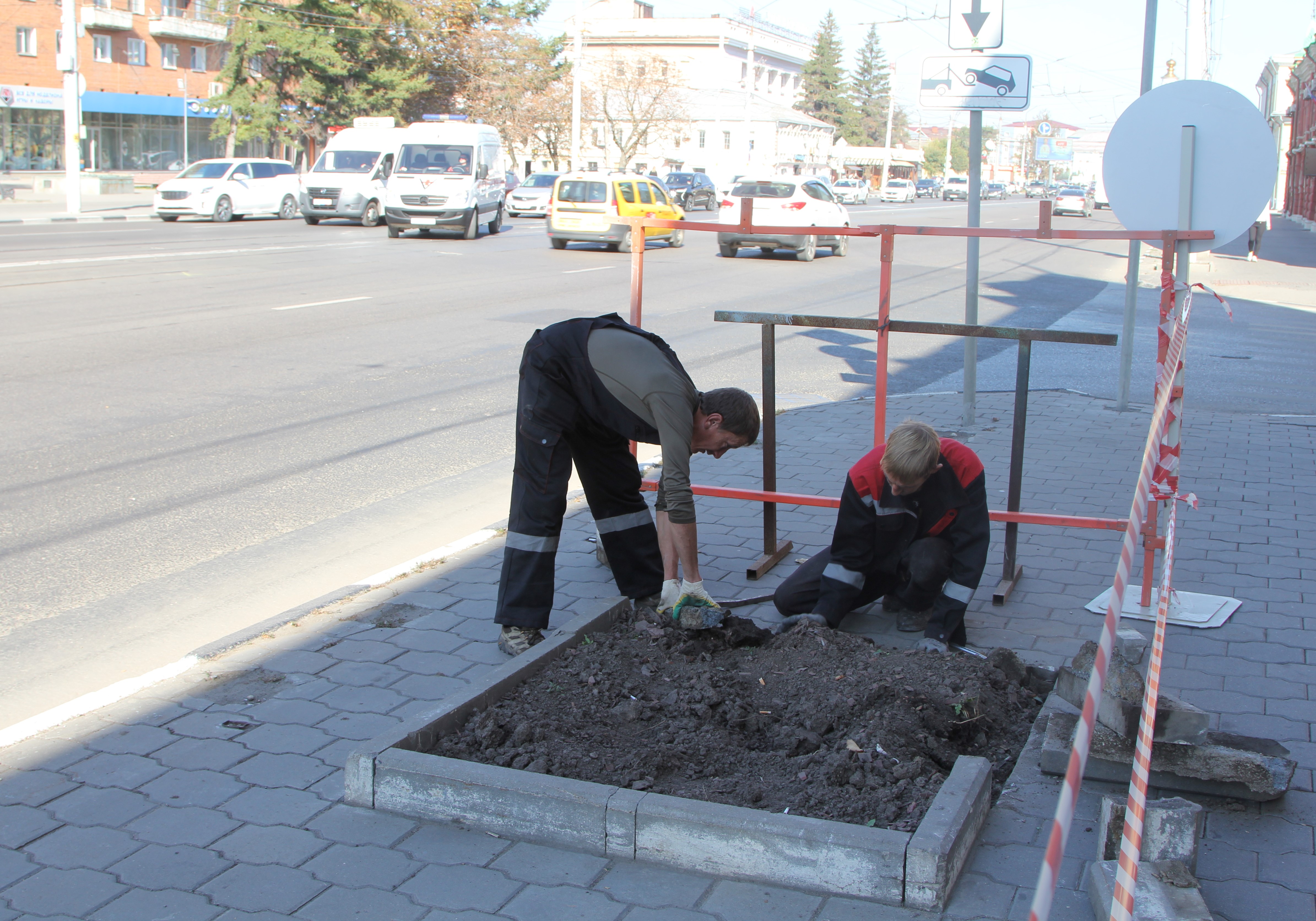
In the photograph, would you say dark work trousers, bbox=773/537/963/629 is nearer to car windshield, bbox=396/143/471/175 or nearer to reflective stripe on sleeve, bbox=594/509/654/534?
reflective stripe on sleeve, bbox=594/509/654/534

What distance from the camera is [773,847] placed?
2922 mm

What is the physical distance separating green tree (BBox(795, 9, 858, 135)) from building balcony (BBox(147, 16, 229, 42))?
6888 centimetres

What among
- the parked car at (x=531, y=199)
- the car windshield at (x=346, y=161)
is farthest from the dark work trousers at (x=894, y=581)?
the parked car at (x=531, y=199)

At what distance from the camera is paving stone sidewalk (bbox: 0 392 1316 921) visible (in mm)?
2867

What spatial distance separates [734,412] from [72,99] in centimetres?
3198

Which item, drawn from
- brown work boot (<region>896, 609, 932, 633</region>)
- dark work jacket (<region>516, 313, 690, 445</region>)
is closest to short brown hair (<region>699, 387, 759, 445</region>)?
dark work jacket (<region>516, 313, 690, 445</region>)

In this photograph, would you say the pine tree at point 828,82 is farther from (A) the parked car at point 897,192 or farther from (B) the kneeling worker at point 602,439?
(B) the kneeling worker at point 602,439

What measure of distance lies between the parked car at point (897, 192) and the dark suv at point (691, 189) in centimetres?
3398

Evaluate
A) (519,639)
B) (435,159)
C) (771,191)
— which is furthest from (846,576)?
(435,159)

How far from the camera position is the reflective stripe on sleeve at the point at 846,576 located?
467 centimetres

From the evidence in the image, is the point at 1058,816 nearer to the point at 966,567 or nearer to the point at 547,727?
the point at 547,727

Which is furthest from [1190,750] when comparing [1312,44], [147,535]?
[1312,44]

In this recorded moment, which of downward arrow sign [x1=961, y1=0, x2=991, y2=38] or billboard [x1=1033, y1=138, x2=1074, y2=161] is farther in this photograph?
billboard [x1=1033, y1=138, x2=1074, y2=161]

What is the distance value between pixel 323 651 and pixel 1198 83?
428 cm
